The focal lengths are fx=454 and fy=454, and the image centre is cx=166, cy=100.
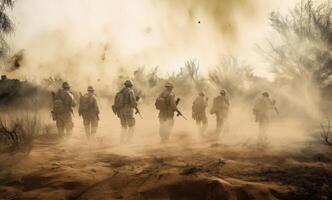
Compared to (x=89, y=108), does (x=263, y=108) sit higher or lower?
lower

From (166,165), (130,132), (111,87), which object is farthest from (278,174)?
(111,87)

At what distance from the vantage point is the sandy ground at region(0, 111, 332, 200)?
7.71m

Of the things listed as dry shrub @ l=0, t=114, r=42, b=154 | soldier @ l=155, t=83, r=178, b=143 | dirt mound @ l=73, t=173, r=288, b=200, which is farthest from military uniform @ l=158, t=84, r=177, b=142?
dirt mound @ l=73, t=173, r=288, b=200

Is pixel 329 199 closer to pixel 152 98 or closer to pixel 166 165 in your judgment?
pixel 166 165

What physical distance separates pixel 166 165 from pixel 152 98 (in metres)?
24.6

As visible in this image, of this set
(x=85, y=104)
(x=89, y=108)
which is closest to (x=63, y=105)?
(x=85, y=104)

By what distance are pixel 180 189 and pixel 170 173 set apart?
2.41 feet

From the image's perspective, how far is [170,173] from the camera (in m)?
8.60

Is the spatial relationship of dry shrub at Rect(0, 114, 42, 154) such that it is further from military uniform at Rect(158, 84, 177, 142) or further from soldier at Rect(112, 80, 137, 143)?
military uniform at Rect(158, 84, 177, 142)

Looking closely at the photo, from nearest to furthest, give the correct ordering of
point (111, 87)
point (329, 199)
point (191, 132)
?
point (329, 199) → point (191, 132) → point (111, 87)

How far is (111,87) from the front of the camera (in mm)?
37312

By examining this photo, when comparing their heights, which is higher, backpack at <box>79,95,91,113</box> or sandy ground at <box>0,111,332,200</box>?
backpack at <box>79,95,91,113</box>

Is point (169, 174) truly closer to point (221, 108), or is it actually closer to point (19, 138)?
point (19, 138)

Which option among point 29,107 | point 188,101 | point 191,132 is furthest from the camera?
point 188,101
